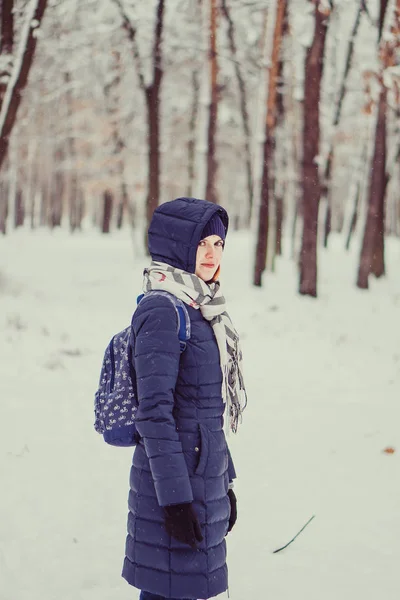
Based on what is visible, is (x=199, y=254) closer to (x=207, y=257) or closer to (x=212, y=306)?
(x=207, y=257)

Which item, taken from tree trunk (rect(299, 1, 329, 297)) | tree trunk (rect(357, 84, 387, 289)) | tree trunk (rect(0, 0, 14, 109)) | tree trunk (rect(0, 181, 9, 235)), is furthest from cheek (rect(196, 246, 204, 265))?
tree trunk (rect(0, 181, 9, 235))

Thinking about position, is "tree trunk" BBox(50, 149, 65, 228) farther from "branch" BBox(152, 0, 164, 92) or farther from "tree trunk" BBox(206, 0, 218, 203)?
"tree trunk" BBox(206, 0, 218, 203)

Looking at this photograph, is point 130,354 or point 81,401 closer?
point 130,354

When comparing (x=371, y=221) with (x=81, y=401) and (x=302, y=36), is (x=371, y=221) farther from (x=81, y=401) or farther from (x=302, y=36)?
(x=81, y=401)

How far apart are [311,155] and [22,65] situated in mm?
6306

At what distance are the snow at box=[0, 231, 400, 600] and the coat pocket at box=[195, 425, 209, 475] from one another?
5.79 feet

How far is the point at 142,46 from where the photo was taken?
20734mm

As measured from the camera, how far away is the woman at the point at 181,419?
99.9 inches

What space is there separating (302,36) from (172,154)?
17980 millimetres

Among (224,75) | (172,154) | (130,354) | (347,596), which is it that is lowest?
(347,596)

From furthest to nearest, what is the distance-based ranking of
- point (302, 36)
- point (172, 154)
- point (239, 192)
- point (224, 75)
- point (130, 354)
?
point (239, 192) → point (172, 154) → point (224, 75) → point (302, 36) → point (130, 354)

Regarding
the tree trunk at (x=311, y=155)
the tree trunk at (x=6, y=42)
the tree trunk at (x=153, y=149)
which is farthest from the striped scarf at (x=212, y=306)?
the tree trunk at (x=153, y=149)

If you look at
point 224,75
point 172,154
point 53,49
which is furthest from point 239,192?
point 53,49

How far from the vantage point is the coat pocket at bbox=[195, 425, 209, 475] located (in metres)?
2.64
